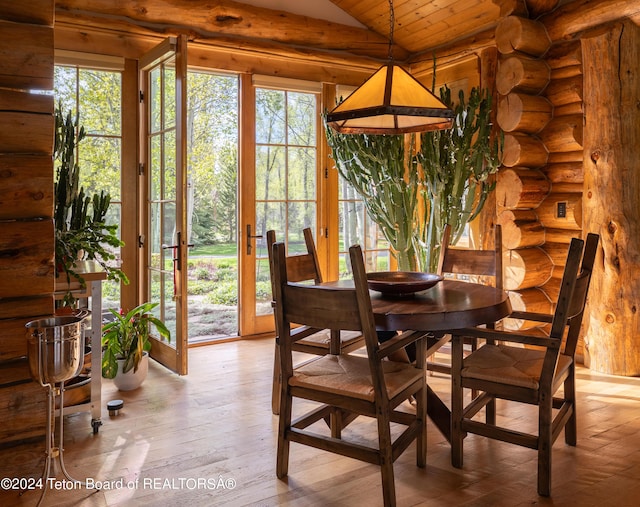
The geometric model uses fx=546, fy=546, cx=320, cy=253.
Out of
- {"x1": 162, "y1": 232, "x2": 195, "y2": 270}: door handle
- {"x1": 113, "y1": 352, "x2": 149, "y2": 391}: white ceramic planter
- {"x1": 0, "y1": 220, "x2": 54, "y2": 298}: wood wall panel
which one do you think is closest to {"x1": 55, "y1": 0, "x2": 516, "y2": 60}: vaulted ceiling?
{"x1": 162, "y1": 232, "x2": 195, "y2": 270}: door handle

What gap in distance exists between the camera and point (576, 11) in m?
3.94

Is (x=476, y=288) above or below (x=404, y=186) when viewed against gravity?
below

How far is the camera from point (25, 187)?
88.4 inches

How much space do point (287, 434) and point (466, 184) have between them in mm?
3187

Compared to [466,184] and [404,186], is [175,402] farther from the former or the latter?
[466,184]

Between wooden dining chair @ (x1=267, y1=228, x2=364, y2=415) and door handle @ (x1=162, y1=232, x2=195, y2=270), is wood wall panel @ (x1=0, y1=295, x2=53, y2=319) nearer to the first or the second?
wooden dining chair @ (x1=267, y1=228, x2=364, y2=415)

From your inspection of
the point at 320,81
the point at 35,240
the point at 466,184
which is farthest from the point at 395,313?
the point at 320,81

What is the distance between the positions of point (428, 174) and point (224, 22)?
210cm

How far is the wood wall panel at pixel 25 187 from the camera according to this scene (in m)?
2.21

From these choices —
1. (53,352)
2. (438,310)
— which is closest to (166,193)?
(53,352)

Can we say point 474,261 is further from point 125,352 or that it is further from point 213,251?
point 213,251

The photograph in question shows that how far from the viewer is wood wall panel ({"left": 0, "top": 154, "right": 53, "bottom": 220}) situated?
7.25 feet

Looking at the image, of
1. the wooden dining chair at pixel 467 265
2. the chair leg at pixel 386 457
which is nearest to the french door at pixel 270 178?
the wooden dining chair at pixel 467 265

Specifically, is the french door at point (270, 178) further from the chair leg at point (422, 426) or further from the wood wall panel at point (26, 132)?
the chair leg at point (422, 426)
